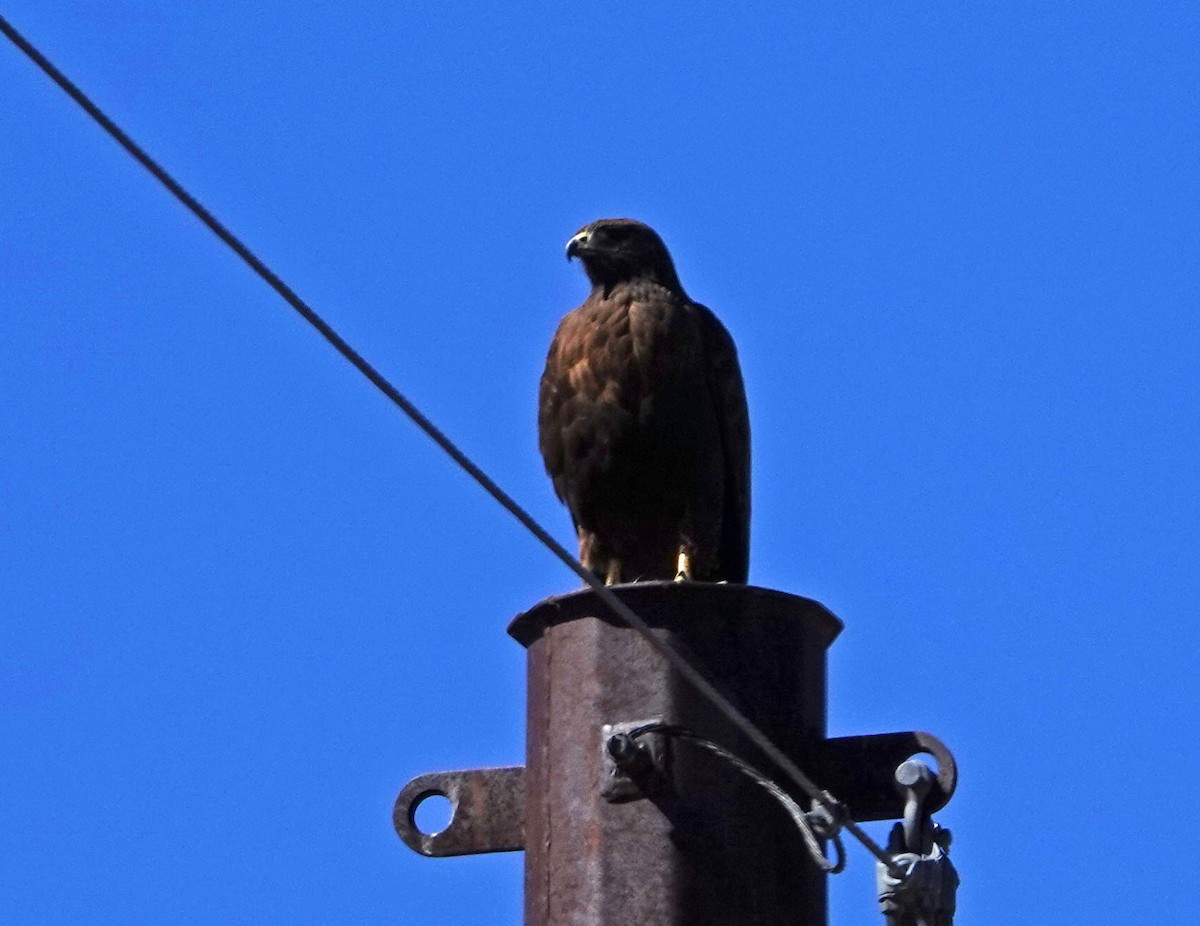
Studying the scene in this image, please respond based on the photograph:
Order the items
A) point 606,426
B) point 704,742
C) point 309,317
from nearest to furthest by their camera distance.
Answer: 1. point 309,317
2. point 704,742
3. point 606,426

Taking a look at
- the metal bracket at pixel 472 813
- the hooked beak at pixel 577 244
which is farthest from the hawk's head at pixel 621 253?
the metal bracket at pixel 472 813

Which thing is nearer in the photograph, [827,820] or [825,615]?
[827,820]

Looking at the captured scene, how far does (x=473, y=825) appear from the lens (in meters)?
4.87

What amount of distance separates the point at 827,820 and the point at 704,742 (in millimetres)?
231

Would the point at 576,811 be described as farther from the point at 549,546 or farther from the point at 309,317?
the point at 309,317

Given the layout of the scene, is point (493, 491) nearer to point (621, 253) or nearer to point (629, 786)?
point (629, 786)

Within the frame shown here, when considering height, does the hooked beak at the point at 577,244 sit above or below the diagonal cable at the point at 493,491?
above

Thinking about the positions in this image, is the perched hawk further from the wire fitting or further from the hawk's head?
the wire fitting

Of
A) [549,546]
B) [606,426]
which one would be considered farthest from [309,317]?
[606,426]

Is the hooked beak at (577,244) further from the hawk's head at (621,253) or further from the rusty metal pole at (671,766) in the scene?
the rusty metal pole at (671,766)

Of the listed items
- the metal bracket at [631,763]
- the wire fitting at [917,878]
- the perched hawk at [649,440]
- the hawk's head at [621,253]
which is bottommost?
the wire fitting at [917,878]

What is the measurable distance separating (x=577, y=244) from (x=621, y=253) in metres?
0.15

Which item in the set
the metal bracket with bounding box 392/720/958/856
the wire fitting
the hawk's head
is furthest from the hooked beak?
the wire fitting

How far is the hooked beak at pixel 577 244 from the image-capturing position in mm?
8914
